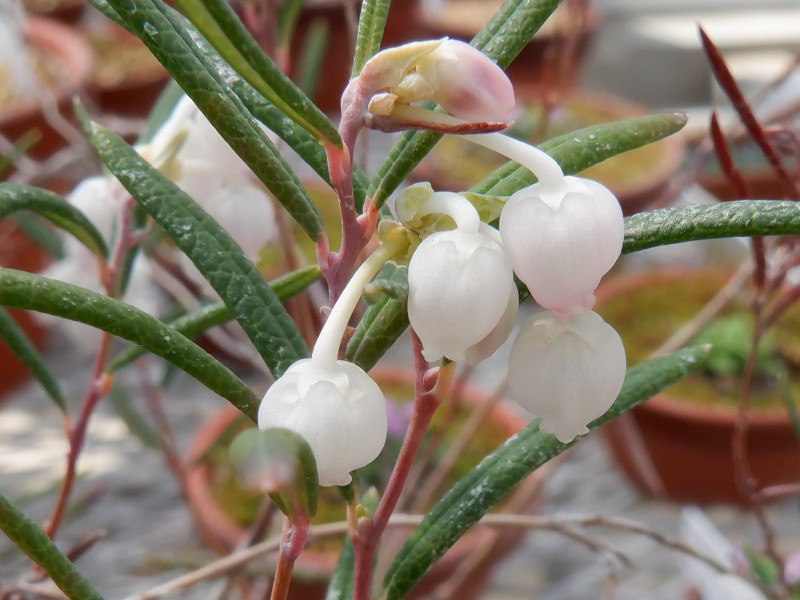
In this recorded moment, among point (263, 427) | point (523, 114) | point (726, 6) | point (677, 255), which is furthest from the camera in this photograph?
point (726, 6)

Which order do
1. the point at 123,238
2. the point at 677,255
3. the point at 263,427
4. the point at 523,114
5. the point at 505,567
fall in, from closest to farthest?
the point at 263,427 < the point at 123,238 < the point at 505,567 < the point at 677,255 < the point at 523,114

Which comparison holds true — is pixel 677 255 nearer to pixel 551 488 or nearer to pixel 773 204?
pixel 551 488

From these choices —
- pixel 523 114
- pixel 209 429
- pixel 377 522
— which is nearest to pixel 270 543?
pixel 377 522

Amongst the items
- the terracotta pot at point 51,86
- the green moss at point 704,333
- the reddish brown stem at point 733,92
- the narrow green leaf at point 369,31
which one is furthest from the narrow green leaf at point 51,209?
the green moss at point 704,333

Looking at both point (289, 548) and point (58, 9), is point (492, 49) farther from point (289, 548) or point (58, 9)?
point (58, 9)

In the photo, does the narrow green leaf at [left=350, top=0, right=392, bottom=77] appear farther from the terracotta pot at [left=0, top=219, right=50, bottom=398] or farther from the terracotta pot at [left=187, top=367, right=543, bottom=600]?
the terracotta pot at [left=0, top=219, right=50, bottom=398]

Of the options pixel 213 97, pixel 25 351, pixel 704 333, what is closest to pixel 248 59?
pixel 213 97
